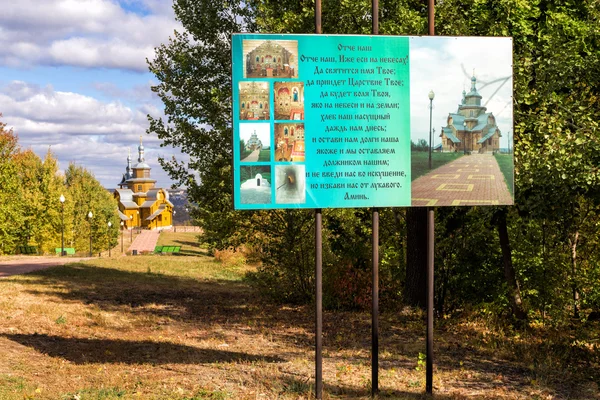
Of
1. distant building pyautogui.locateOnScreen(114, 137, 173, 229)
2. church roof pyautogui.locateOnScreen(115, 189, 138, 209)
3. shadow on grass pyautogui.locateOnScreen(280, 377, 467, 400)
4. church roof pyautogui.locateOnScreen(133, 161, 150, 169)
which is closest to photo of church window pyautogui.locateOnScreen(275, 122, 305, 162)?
shadow on grass pyautogui.locateOnScreen(280, 377, 467, 400)

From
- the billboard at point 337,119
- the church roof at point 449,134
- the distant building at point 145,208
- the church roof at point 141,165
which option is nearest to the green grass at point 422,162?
the billboard at point 337,119

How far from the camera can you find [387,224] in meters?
16.8

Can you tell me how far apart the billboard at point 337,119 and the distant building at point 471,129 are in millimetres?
154

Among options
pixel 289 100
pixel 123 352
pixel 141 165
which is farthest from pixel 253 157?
pixel 141 165

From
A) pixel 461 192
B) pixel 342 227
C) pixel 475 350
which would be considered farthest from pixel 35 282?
pixel 461 192

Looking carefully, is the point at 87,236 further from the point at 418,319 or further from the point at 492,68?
the point at 492,68

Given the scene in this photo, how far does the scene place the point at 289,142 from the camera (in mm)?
8250

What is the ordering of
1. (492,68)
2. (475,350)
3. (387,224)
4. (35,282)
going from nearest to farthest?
(492,68), (475,350), (387,224), (35,282)

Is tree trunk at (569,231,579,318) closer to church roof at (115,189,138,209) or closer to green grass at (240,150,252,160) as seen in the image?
green grass at (240,150,252,160)

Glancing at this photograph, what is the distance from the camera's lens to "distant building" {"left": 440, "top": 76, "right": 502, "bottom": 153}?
8.70 meters

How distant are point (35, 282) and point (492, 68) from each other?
16.9m

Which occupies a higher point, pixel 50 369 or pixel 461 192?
pixel 461 192

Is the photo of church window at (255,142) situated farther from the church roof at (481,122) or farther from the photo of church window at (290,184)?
the church roof at (481,122)

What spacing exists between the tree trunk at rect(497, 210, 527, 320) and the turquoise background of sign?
18.1ft
